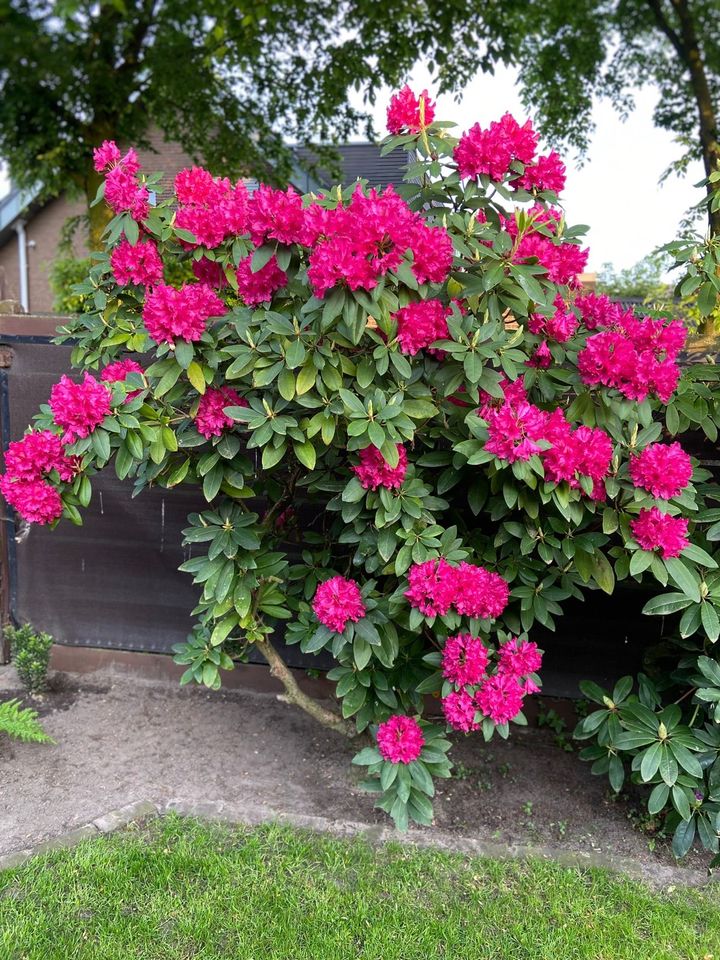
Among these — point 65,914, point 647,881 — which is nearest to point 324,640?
point 65,914

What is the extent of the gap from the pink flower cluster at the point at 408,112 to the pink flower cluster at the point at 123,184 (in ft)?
2.46

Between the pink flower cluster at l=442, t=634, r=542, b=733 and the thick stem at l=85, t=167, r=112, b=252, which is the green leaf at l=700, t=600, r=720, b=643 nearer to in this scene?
the pink flower cluster at l=442, t=634, r=542, b=733

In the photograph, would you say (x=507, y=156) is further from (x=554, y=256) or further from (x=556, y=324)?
(x=556, y=324)

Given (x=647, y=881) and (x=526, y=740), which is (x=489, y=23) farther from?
(x=647, y=881)

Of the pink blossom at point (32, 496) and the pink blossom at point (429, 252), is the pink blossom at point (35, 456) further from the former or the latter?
the pink blossom at point (429, 252)

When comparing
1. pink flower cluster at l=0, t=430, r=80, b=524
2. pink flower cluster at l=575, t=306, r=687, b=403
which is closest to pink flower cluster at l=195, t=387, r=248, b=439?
pink flower cluster at l=0, t=430, r=80, b=524

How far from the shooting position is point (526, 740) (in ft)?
9.80

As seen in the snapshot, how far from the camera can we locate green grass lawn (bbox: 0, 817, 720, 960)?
1.88 m

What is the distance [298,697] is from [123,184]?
185 centimetres

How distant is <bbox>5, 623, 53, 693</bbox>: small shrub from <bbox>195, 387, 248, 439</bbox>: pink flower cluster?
5.61ft

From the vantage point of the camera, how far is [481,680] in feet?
6.58

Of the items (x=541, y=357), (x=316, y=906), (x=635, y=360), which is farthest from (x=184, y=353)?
(x=316, y=906)

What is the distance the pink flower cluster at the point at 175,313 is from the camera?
188 centimetres

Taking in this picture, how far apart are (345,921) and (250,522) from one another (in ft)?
3.84
